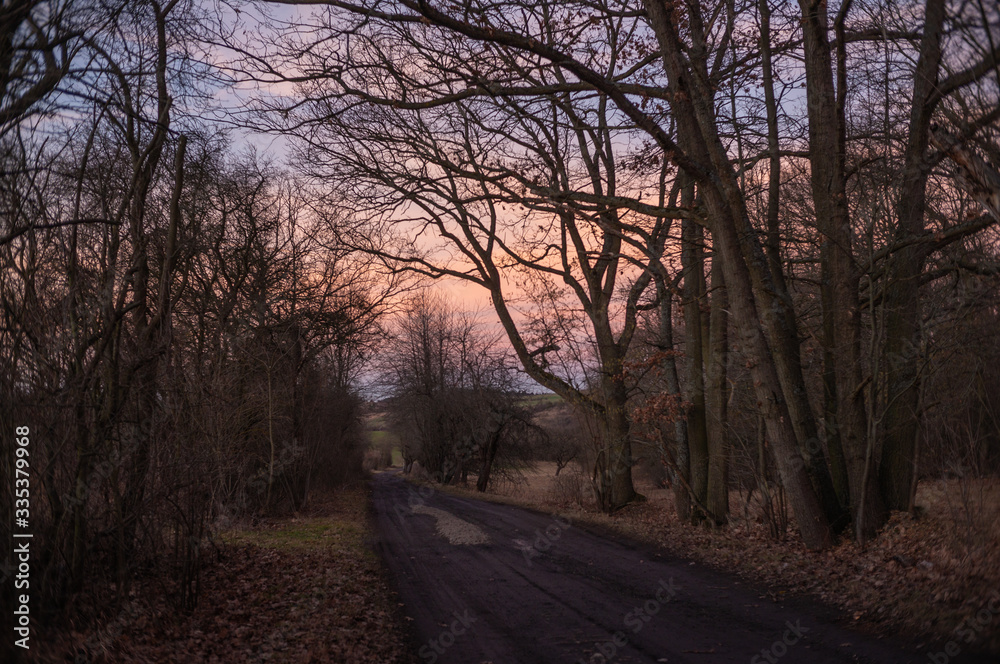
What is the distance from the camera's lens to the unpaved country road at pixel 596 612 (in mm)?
5684

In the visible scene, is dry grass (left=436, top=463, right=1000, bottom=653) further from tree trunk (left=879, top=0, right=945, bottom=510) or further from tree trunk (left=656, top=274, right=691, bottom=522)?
tree trunk (left=656, top=274, right=691, bottom=522)

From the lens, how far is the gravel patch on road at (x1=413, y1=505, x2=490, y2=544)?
13.4 m

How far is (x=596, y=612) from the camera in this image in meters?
7.21

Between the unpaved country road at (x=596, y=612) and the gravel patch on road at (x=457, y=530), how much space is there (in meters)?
0.89

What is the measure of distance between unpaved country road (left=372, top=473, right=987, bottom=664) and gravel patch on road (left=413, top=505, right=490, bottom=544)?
0.89 metres

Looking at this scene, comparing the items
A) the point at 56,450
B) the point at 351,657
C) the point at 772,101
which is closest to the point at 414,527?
the point at 351,657

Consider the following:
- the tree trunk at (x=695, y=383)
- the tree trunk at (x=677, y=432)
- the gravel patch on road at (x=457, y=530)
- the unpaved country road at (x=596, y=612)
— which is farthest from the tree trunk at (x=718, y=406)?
the gravel patch on road at (x=457, y=530)

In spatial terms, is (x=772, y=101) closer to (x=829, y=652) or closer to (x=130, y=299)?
(x=829, y=652)

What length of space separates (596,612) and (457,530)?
26.5 feet

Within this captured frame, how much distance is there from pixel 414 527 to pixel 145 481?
10591mm

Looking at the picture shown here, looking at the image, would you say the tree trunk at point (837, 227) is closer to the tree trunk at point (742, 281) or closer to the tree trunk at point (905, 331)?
the tree trunk at point (905, 331)

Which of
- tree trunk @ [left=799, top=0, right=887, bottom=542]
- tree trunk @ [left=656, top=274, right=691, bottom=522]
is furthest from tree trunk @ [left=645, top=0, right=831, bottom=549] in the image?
tree trunk @ [left=656, top=274, right=691, bottom=522]

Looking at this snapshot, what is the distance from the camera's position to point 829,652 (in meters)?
5.40

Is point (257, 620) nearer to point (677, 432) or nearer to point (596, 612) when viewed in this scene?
point (596, 612)
